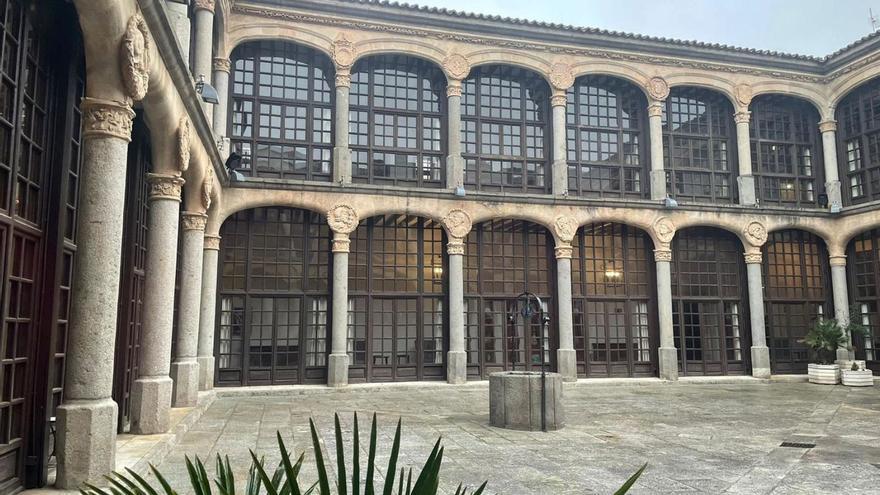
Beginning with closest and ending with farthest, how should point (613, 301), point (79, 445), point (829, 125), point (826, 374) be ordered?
point (79, 445) < point (826, 374) < point (613, 301) < point (829, 125)

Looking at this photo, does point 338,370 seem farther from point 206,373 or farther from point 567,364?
point 567,364

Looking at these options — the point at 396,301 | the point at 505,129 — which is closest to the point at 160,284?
the point at 396,301

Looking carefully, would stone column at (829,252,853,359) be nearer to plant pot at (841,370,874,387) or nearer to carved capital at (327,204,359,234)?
plant pot at (841,370,874,387)

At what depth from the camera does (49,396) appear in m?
6.62

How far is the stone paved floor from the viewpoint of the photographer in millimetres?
7332

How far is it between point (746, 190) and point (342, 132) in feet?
42.3

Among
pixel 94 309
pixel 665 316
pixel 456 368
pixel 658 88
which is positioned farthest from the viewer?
pixel 658 88

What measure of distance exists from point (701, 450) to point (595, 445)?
4.70 ft

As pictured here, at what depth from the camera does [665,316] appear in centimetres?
1966

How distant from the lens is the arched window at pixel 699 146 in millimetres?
21141

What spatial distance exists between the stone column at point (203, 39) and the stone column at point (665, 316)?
13.6m

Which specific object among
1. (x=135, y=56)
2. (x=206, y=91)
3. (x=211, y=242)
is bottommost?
(x=211, y=242)

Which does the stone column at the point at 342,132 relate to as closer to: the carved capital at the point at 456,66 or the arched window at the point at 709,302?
the carved capital at the point at 456,66

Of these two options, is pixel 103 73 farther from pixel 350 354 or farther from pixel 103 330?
pixel 350 354
